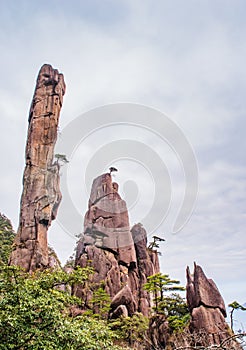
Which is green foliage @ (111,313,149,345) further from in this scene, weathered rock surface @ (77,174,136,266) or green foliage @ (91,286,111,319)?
weathered rock surface @ (77,174,136,266)

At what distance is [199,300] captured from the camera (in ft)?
47.8

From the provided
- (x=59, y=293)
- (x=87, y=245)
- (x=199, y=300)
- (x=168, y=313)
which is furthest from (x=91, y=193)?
(x=59, y=293)

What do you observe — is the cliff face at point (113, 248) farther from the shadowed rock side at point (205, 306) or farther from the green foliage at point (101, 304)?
the shadowed rock side at point (205, 306)

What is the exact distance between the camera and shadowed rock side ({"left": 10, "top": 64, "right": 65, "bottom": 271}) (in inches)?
821

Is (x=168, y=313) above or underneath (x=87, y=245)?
underneath

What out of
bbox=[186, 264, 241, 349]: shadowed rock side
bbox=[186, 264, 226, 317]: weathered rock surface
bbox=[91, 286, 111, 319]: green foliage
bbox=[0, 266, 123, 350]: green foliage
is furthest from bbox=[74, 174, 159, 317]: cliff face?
bbox=[0, 266, 123, 350]: green foliage

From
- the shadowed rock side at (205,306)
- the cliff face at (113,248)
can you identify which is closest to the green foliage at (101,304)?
the cliff face at (113,248)

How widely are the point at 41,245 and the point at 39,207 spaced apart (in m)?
2.86

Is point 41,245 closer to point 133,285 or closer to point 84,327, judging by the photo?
point 133,285

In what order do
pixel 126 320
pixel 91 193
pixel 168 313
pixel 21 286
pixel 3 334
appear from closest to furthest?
pixel 3 334
pixel 21 286
pixel 126 320
pixel 168 313
pixel 91 193

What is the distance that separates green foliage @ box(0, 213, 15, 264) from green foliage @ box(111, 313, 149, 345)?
11345mm

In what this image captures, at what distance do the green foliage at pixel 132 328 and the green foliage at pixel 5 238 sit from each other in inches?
447

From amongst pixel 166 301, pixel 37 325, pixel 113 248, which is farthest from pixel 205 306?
pixel 113 248

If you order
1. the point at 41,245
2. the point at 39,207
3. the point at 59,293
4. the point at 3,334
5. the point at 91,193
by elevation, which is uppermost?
the point at 91,193
